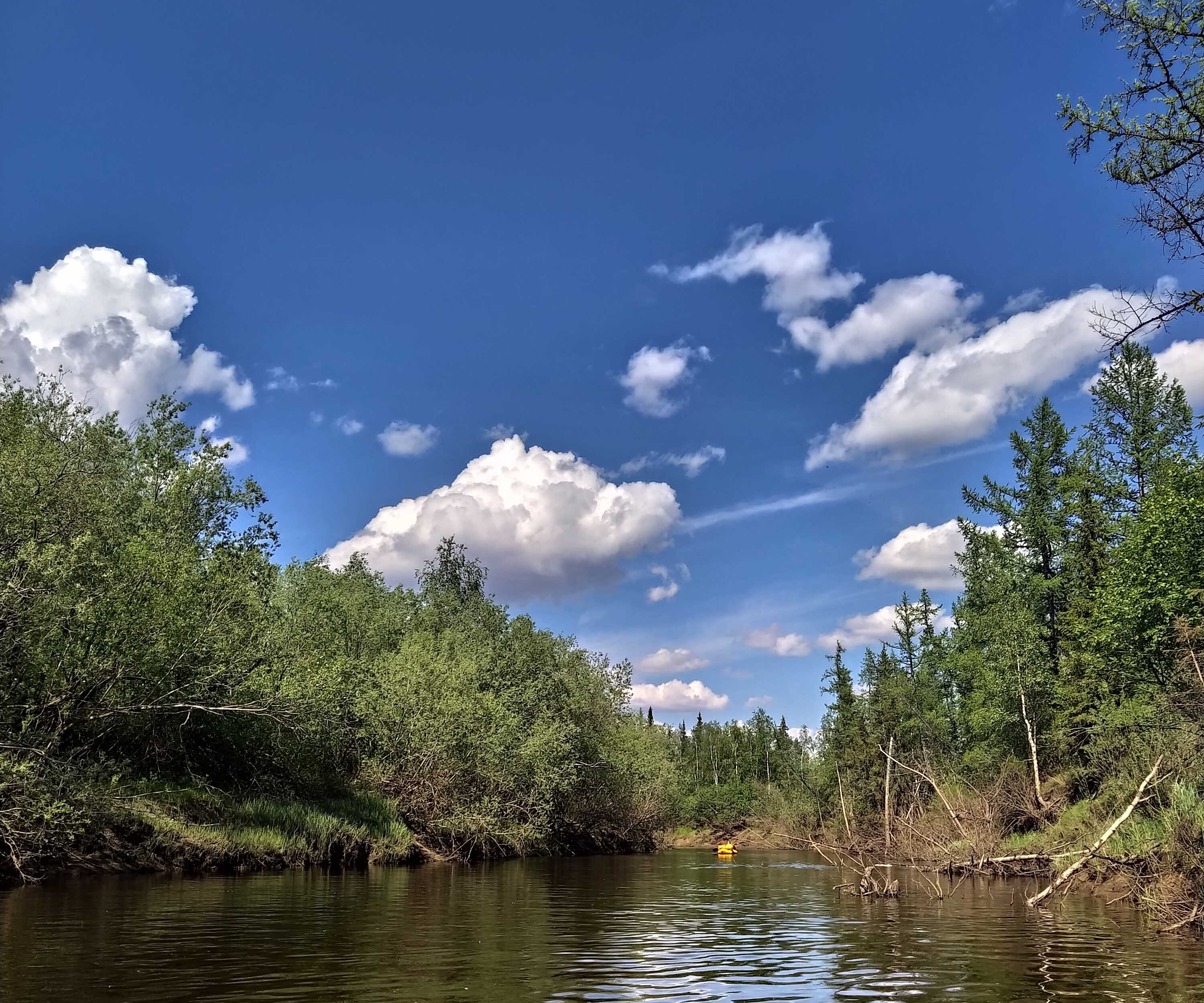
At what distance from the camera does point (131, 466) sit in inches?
2117

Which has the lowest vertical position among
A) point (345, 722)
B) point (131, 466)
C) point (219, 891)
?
point (219, 891)

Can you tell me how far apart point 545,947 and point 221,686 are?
63.6 ft

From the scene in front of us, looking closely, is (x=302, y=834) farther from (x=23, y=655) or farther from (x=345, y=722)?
(x=23, y=655)

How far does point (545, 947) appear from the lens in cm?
1745

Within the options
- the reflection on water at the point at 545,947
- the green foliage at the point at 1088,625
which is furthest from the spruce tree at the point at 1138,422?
the reflection on water at the point at 545,947

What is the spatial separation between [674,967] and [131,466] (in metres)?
49.7

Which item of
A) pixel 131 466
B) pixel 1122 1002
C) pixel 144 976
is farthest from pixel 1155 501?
pixel 131 466

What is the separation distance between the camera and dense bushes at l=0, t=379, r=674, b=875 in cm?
2591

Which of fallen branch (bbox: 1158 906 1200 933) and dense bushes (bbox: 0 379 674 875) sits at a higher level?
dense bushes (bbox: 0 379 674 875)

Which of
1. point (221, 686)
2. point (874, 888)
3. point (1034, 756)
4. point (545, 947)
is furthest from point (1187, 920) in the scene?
point (221, 686)

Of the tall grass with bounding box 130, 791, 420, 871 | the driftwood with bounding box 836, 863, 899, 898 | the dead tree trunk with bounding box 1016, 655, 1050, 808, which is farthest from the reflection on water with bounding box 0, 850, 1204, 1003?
the dead tree trunk with bounding box 1016, 655, 1050, 808

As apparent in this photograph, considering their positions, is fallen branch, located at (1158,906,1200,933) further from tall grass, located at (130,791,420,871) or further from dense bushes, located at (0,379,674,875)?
tall grass, located at (130,791,420,871)

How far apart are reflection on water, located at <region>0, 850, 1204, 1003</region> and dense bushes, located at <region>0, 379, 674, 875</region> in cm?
529

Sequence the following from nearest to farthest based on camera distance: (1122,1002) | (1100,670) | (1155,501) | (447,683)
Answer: (1122,1002) < (1155,501) < (1100,670) < (447,683)
